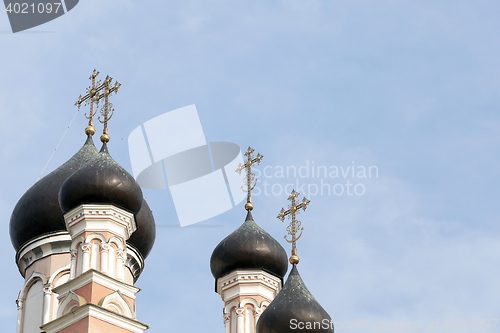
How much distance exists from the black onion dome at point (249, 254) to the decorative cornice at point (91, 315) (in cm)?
443

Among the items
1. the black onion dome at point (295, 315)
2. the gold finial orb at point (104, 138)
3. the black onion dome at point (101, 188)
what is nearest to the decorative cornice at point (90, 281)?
the black onion dome at point (101, 188)

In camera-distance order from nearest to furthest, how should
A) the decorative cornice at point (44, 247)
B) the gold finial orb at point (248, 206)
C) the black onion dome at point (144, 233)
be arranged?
the decorative cornice at point (44, 247), the black onion dome at point (144, 233), the gold finial orb at point (248, 206)

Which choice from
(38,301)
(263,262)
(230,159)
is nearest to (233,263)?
(263,262)

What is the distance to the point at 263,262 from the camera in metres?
18.1

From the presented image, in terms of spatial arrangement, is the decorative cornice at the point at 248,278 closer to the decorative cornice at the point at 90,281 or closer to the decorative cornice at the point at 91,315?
the decorative cornice at the point at 90,281

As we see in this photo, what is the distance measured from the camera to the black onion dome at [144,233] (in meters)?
18.5

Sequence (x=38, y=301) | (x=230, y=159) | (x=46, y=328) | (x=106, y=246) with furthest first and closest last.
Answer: (x=230, y=159)
(x=38, y=301)
(x=106, y=246)
(x=46, y=328)

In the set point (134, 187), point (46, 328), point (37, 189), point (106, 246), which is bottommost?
point (46, 328)

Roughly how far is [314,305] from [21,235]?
583 centimetres

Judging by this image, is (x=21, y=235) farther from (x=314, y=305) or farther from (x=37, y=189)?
(x=314, y=305)

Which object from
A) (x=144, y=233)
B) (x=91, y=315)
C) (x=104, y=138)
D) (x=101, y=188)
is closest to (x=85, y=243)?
(x=101, y=188)

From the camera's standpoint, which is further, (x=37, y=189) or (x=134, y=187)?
(x=37, y=189)

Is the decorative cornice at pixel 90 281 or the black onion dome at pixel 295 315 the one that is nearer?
the decorative cornice at pixel 90 281

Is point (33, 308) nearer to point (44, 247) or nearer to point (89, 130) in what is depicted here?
point (44, 247)
